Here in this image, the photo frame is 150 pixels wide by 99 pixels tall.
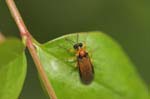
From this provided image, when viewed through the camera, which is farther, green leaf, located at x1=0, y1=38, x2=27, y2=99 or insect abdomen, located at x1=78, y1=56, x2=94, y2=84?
insect abdomen, located at x1=78, y1=56, x2=94, y2=84

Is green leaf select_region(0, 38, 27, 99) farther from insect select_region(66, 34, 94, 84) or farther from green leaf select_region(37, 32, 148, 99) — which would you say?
insect select_region(66, 34, 94, 84)

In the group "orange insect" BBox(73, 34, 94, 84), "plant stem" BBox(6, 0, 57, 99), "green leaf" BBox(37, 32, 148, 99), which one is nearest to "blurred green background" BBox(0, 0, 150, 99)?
"orange insect" BBox(73, 34, 94, 84)

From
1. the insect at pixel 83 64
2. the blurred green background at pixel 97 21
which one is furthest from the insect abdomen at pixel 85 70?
the blurred green background at pixel 97 21


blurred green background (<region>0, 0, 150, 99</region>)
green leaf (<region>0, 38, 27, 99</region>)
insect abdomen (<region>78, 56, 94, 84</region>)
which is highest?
green leaf (<region>0, 38, 27, 99</region>)

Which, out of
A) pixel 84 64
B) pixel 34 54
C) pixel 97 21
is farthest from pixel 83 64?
pixel 97 21

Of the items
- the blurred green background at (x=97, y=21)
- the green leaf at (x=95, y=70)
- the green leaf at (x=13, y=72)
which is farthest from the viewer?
the blurred green background at (x=97, y=21)

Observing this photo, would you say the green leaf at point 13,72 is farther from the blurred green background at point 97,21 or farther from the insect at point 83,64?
the blurred green background at point 97,21
